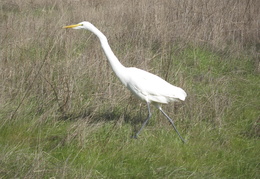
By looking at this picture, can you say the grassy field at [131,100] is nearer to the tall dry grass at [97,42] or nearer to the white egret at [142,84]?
the tall dry grass at [97,42]

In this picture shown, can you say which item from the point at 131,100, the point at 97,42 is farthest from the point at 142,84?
the point at 97,42

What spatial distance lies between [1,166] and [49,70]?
6.31 ft

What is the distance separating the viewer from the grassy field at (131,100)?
3.09m

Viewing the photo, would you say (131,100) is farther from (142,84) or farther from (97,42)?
(97,42)

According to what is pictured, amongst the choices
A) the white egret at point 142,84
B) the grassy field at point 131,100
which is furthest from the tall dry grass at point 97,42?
the white egret at point 142,84

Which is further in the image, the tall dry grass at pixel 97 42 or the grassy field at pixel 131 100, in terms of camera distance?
the tall dry grass at pixel 97 42

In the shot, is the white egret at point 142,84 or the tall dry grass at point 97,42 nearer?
the white egret at point 142,84

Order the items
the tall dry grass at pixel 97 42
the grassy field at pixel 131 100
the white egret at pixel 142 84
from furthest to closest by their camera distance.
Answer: the tall dry grass at pixel 97 42, the white egret at pixel 142 84, the grassy field at pixel 131 100

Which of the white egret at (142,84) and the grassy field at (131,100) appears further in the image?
the white egret at (142,84)

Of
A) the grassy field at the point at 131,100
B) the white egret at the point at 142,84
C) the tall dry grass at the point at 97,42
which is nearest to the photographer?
the grassy field at the point at 131,100

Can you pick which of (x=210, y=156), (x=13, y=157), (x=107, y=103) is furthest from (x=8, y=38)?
(x=210, y=156)

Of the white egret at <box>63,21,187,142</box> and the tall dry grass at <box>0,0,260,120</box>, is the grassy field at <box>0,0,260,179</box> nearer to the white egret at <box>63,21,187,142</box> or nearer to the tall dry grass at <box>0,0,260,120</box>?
the tall dry grass at <box>0,0,260,120</box>

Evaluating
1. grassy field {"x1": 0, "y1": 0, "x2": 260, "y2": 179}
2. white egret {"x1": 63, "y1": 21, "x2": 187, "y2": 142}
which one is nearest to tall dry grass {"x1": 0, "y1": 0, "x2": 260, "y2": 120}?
grassy field {"x1": 0, "y1": 0, "x2": 260, "y2": 179}

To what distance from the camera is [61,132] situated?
356 cm
